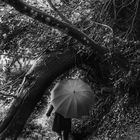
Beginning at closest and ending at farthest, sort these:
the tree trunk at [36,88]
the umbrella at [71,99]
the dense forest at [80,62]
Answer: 1. the umbrella at [71,99]
2. the dense forest at [80,62]
3. the tree trunk at [36,88]

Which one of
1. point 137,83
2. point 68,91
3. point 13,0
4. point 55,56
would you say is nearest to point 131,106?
point 137,83

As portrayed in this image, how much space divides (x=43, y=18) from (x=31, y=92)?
86.1 inches

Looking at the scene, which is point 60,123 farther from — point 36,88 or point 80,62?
point 80,62

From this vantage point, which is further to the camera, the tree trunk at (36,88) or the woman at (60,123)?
the tree trunk at (36,88)

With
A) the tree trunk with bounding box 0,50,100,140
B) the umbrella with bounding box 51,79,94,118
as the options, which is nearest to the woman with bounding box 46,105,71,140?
the umbrella with bounding box 51,79,94,118

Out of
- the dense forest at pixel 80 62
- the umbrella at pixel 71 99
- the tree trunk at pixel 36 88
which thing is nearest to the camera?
the umbrella at pixel 71 99

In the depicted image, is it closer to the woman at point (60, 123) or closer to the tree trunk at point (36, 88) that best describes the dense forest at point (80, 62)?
the tree trunk at point (36, 88)

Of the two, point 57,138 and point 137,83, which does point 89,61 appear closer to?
point 137,83

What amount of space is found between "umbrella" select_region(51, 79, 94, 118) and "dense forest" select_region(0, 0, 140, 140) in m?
0.85

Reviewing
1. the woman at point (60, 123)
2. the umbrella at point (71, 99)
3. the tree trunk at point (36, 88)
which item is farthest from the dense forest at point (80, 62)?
the umbrella at point (71, 99)

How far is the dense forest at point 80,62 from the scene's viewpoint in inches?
226

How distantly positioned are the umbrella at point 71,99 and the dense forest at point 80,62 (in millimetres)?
854

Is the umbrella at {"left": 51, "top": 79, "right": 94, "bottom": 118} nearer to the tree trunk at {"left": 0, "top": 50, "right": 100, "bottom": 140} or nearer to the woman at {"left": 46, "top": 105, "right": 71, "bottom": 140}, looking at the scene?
the woman at {"left": 46, "top": 105, "right": 71, "bottom": 140}

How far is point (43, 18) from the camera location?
4.63 metres
